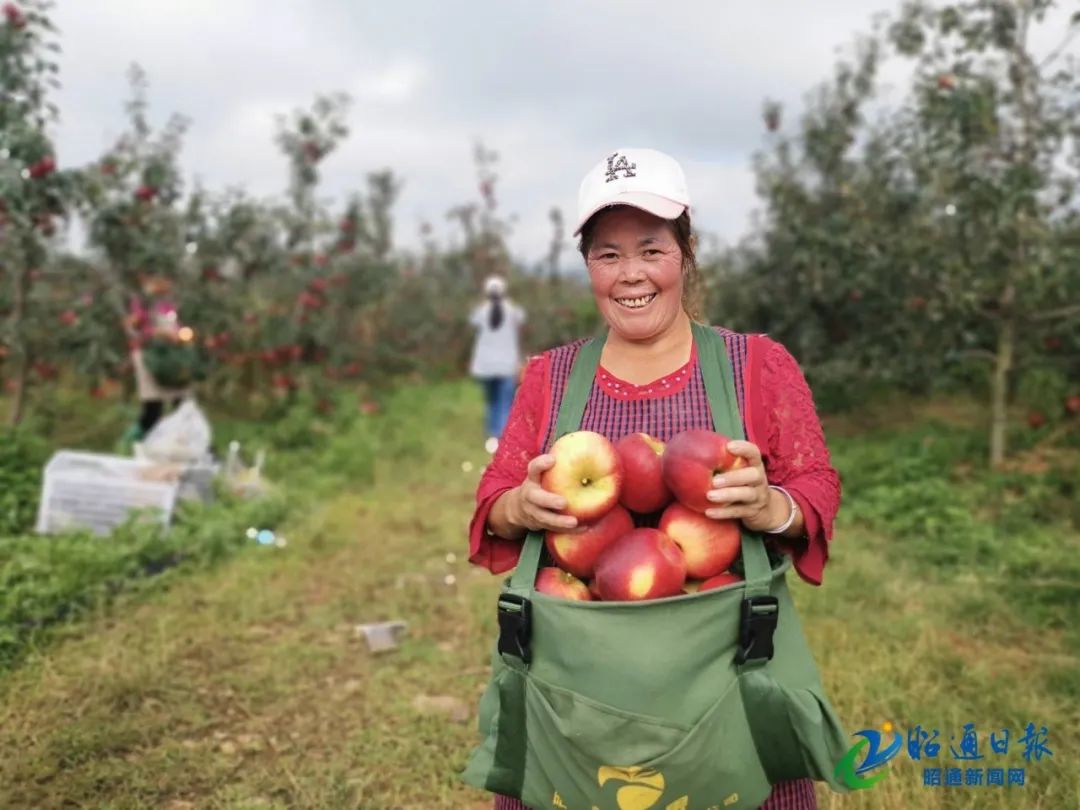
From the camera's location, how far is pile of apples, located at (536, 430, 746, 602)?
1.38 metres

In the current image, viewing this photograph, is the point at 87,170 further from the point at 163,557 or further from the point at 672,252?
the point at 672,252

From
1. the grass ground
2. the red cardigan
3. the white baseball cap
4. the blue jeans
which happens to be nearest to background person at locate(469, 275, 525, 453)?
the blue jeans

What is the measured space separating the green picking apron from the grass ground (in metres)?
1.13

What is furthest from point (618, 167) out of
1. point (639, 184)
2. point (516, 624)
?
point (516, 624)

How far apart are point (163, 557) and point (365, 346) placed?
606cm

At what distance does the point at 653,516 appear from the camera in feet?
5.19

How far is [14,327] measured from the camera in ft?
18.9

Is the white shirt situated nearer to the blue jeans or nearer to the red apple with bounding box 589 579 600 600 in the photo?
the blue jeans

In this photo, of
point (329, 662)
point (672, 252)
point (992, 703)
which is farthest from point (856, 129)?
point (672, 252)

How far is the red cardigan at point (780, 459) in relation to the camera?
5.00 ft

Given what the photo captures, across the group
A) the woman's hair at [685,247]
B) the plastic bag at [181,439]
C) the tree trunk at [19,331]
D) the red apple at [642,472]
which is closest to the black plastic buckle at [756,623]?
the red apple at [642,472]

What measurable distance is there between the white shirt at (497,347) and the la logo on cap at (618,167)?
239 inches

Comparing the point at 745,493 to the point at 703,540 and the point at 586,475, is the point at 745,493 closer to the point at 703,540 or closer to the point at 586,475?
the point at 703,540

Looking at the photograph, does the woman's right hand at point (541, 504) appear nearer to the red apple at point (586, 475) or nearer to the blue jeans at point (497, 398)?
the red apple at point (586, 475)
